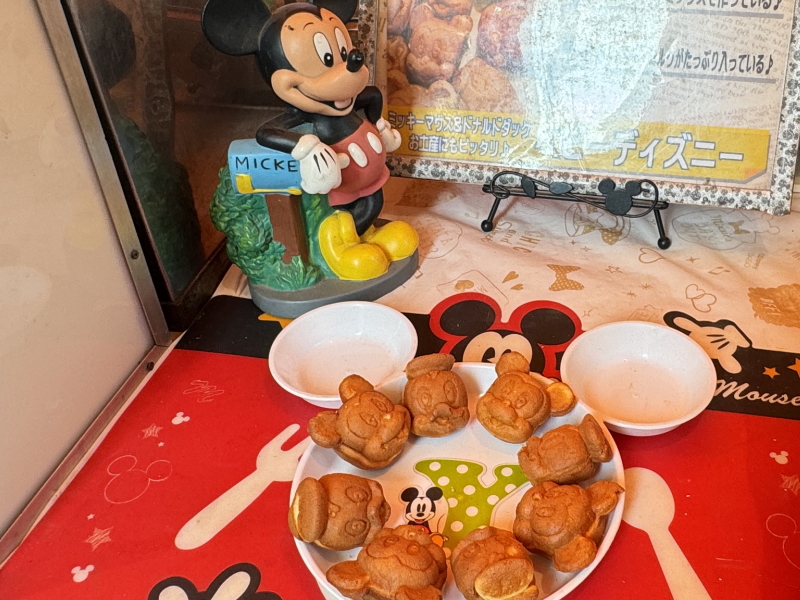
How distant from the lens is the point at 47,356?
733mm

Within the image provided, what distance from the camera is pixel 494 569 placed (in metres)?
0.53

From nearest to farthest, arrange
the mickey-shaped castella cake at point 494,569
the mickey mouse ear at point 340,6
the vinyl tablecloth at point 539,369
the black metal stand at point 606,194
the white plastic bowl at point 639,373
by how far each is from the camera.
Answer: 1. the mickey-shaped castella cake at point 494,569
2. the vinyl tablecloth at point 539,369
3. the white plastic bowl at point 639,373
4. the mickey mouse ear at point 340,6
5. the black metal stand at point 606,194

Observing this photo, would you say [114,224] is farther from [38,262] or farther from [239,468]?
[239,468]

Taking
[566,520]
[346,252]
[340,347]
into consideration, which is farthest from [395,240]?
[566,520]

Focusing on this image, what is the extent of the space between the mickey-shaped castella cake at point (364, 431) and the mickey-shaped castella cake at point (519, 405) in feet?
0.32

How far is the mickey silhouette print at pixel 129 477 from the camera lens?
731 millimetres

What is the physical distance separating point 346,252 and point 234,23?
1.16ft

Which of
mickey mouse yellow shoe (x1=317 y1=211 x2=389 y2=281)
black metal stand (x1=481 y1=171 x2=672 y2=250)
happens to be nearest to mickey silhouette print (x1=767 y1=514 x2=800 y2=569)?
black metal stand (x1=481 y1=171 x2=672 y2=250)

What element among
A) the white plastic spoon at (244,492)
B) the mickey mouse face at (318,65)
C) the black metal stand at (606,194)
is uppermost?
the mickey mouse face at (318,65)

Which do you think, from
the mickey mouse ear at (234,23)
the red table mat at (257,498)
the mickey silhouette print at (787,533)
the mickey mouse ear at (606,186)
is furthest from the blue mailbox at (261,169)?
the mickey silhouette print at (787,533)

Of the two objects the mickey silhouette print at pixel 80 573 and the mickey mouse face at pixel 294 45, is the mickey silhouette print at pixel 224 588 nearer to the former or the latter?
the mickey silhouette print at pixel 80 573

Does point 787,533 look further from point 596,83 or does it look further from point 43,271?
point 43,271

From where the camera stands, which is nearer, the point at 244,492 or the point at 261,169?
the point at 244,492

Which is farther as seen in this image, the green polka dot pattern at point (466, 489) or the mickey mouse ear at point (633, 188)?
the mickey mouse ear at point (633, 188)
